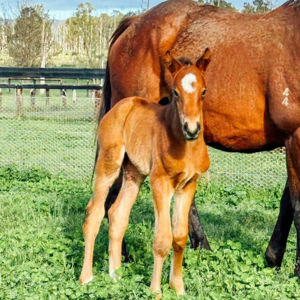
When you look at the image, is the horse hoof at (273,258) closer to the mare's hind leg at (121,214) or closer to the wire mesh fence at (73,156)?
the mare's hind leg at (121,214)

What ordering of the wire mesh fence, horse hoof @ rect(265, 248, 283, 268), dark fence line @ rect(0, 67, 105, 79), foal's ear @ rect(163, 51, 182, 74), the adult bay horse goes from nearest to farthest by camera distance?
foal's ear @ rect(163, 51, 182, 74), the adult bay horse, horse hoof @ rect(265, 248, 283, 268), the wire mesh fence, dark fence line @ rect(0, 67, 105, 79)

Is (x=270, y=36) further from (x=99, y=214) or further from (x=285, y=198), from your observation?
(x=99, y=214)

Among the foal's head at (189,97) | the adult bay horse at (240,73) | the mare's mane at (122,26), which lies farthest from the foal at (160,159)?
the mare's mane at (122,26)

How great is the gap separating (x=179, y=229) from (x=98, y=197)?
2.50ft

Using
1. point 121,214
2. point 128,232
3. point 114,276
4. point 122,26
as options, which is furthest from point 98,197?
point 122,26

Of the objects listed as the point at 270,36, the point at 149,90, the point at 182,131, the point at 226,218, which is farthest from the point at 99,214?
the point at 226,218

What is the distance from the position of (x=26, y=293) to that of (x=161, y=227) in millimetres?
1056

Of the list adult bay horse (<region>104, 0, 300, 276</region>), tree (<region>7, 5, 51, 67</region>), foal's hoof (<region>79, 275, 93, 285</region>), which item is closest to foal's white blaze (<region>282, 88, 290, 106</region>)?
adult bay horse (<region>104, 0, 300, 276</region>)

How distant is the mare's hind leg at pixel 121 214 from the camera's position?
14.9ft

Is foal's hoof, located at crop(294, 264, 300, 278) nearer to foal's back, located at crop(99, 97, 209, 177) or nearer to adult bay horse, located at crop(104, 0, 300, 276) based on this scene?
adult bay horse, located at crop(104, 0, 300, 276)

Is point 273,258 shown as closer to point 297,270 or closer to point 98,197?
point 297,270

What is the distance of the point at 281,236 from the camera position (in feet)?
17.3

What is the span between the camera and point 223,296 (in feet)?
14.1

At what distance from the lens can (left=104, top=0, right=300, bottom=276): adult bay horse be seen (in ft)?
15.8
